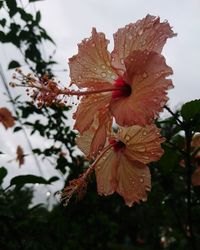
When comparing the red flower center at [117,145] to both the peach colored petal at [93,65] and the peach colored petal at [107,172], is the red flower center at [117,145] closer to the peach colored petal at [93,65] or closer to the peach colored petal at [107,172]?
the peach colored petal at [107,172]

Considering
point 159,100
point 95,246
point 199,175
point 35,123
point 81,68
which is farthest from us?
point 95,246

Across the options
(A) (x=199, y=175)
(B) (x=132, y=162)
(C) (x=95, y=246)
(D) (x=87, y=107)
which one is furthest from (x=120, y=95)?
(C) (x=95, y=246)

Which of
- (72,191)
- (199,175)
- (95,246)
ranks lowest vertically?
(95,246)

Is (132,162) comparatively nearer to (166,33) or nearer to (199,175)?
(166,33)

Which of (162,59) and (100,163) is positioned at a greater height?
(162,59)

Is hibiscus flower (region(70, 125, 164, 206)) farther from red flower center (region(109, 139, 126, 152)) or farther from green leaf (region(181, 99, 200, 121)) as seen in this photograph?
green leaf (region(181, 99, 200, 121))
